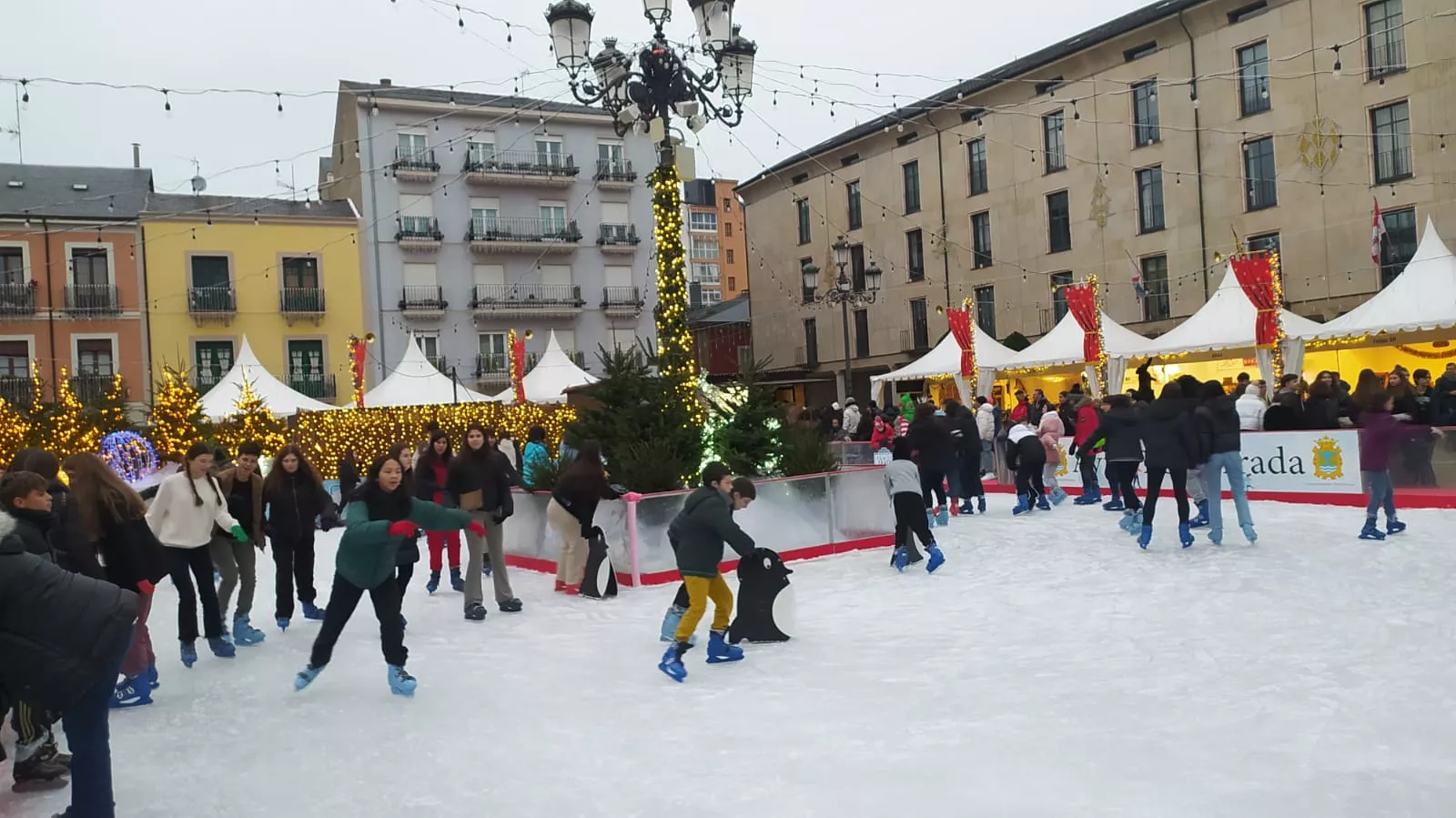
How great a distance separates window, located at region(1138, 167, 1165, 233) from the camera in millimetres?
26797

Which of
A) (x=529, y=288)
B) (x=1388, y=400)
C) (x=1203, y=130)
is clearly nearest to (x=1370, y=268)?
(x=1203, y=130)

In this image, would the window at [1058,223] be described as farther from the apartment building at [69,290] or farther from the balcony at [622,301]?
the apartment building at [69,290]

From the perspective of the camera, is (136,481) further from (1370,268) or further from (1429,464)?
(1370,268)

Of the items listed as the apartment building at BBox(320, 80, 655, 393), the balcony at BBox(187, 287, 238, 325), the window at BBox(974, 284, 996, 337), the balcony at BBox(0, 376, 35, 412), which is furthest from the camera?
the apartment building at BBox(320, 80, 655, 393)

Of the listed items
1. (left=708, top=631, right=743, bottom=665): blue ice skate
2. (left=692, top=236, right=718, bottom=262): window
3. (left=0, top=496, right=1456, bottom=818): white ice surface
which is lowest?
(left=0, top=496, right=1456, bottom=818): white ice surface

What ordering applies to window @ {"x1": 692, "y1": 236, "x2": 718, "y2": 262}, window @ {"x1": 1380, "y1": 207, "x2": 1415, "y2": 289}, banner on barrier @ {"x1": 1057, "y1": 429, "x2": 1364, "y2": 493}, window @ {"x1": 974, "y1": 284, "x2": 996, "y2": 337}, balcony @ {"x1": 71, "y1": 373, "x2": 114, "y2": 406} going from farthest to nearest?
window @ {"x1": 692, "y1": 236, "x2": 718, "y2": 262}
window @ {"x1": 974, "y1": 284, "x2": 996, "y2": 337}
balcony @ {"x1": 71, "y1": 373, "x2": 114, "y2": 406}
window @ {"x1": 1380, "y1": 207, "x2": 1415, "y2": 289}
banner on barrier @ {"x1": 1057, "y1": 429, "x2": 1364, "y2": 493}

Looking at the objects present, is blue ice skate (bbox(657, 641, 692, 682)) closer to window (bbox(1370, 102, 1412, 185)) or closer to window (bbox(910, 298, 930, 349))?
window (bbox(1370, 102, 1412, 185))

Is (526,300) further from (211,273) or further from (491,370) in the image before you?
(211,273)

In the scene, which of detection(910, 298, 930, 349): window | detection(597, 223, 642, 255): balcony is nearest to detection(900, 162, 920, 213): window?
detection(910, 298, 930, 349): window

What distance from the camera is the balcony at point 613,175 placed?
122 feet

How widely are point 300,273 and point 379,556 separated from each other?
29263 millimetres

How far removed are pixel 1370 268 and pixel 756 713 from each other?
72.1 feet

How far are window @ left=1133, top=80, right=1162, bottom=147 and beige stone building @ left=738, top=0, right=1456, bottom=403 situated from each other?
0.05 meters

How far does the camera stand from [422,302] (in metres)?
34.3
